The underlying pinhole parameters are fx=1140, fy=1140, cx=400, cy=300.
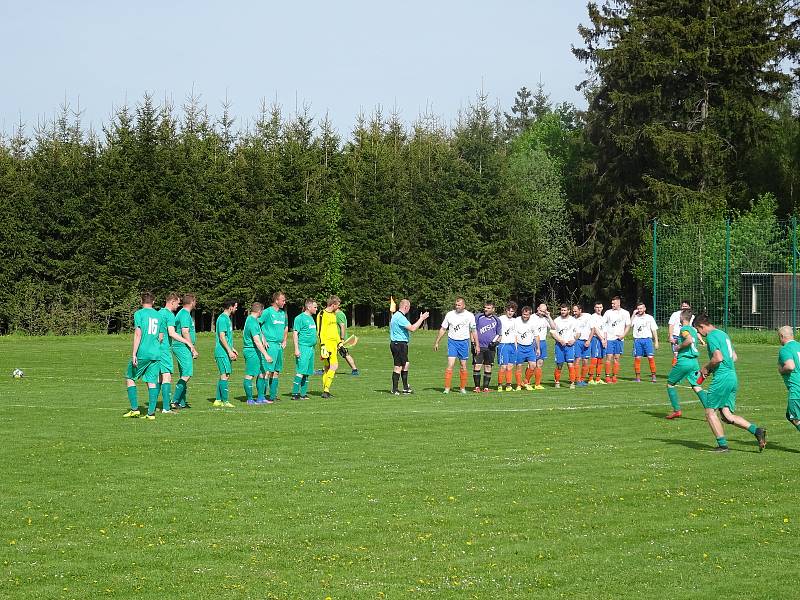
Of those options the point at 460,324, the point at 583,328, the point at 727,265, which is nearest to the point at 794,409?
the point at 460,324

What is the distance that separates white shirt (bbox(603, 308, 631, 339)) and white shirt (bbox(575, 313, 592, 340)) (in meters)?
0.62

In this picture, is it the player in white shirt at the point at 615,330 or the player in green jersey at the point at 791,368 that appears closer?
the player in green jersey at the point at 791,368

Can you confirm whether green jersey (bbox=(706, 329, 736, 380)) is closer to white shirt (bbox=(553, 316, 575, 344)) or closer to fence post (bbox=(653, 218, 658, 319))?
white shirt (bbox=(553, 316, 575, 344))

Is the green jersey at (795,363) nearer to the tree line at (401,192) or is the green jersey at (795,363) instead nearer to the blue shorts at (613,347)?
the blue shorts at (613,347)

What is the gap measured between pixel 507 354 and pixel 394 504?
13.9 metres

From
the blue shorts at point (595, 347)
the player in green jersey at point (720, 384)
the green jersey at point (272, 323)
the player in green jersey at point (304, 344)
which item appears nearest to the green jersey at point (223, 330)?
the green jersey at point (272, 323)

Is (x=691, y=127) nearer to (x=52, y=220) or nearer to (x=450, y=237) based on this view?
(x=450, y=237)

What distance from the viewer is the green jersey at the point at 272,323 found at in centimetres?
2172

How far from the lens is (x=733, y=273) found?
46.0m

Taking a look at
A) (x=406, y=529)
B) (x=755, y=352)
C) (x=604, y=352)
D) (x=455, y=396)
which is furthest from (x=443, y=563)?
(x=755, y=352)

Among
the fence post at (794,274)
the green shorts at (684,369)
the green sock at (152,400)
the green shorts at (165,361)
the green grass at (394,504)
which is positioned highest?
the fence post at (794,274)

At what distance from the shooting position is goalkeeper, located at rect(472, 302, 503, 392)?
24531 millimetres

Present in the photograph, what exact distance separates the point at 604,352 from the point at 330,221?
31.3m

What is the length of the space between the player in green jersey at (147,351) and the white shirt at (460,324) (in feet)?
23.1
